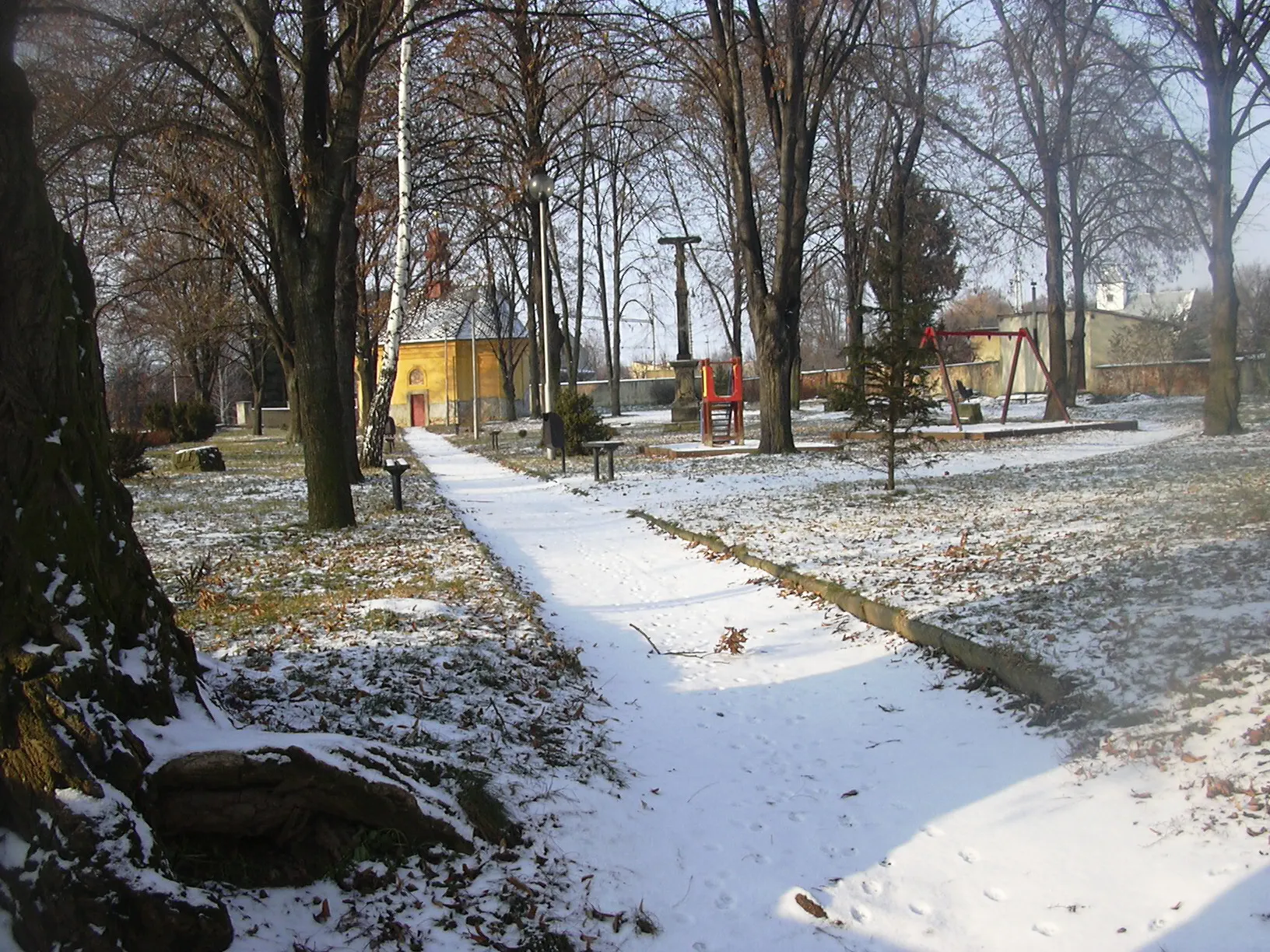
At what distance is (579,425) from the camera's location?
886 inches

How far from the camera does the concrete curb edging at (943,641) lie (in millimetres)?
5094

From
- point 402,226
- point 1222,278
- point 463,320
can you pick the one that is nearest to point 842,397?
point 402,226

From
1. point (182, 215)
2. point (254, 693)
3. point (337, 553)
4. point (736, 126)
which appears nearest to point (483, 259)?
point (182, 215)

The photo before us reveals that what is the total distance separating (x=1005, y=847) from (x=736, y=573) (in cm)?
529

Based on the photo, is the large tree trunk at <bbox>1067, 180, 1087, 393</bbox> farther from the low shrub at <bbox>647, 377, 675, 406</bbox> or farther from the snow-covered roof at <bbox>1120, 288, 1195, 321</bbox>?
the low shrub at <bbox>647, 377, 675, 406</bbox>

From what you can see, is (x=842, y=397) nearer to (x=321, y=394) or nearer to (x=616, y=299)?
(x=321, y=394)

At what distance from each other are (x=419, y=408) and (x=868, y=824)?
58.4 m

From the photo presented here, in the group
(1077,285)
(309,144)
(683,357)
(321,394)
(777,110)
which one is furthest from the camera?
(1077,285)

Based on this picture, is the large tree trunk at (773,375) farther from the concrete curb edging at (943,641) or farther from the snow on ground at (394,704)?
the concrete curb edging at (943,641)

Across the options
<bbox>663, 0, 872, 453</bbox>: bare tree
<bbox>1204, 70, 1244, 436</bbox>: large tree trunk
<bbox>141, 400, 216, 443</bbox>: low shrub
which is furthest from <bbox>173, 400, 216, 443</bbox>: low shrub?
<bbox>1204, 70, 1244, 436</bbox>: large tree trunk

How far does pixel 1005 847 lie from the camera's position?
3.92 meters

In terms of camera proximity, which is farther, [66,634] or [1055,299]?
[1055,299]

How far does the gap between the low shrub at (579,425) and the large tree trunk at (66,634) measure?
61.6 feet

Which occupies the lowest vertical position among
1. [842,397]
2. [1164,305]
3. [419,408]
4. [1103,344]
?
[842,397]
